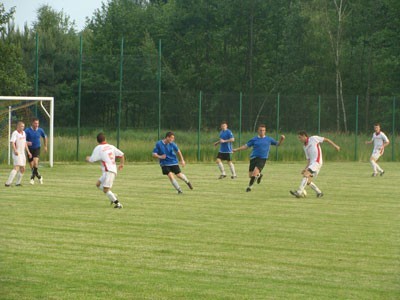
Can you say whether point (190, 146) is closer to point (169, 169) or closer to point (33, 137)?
point (33, 137)

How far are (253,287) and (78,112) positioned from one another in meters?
31.1

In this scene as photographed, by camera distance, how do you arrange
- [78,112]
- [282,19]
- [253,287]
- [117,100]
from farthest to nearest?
[282,19] < [117,100] < [78,112] < [253,287]

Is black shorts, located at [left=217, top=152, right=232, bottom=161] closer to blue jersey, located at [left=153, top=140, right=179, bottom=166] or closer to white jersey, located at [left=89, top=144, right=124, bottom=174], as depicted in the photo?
blue jersey, located at [left=153, top=140, right=179, bottom=166]

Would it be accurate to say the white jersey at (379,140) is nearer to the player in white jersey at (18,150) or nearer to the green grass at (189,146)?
the green grass at (189,146)

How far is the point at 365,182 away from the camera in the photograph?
2981 centimetres

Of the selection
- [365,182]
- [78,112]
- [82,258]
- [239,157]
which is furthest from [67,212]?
[239,157]

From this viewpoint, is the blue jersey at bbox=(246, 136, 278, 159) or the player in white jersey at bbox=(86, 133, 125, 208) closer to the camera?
the player in white jersey at bbox=(86, 133, 125, 208)

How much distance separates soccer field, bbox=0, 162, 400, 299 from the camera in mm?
10617

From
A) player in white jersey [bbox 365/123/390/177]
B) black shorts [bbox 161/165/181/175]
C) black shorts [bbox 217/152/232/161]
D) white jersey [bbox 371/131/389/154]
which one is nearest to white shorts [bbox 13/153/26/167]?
black shorts [bbox 161/165/181/175]

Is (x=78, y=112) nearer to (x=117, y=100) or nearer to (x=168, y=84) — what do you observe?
(x=117, y=100)

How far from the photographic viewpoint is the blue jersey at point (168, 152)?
958 inches

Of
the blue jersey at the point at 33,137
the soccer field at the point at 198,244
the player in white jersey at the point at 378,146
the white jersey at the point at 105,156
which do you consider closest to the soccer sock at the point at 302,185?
the soccer field at the point at 198,244

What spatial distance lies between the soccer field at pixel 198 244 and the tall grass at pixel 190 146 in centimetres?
1474

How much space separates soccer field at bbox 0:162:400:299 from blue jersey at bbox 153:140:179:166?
0.78 m
